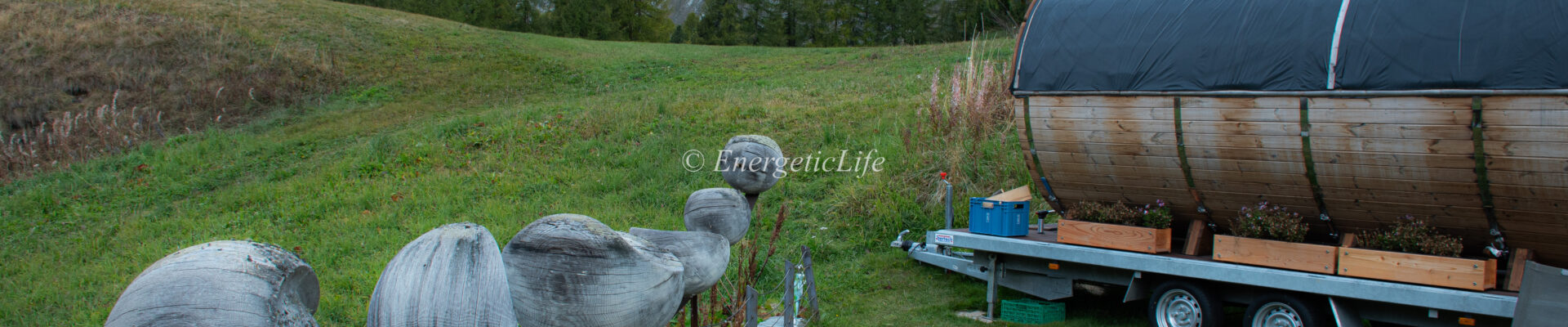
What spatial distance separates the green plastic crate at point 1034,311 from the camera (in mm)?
6723

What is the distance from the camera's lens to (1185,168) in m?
5.87

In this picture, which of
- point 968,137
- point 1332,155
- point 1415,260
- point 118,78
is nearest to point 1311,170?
point 1332,155

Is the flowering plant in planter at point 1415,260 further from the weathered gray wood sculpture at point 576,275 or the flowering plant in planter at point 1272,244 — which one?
the weathered gray wood sculpture at point 576,275

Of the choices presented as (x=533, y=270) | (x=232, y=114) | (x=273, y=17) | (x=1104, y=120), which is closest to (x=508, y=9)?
(x=273, y=17)

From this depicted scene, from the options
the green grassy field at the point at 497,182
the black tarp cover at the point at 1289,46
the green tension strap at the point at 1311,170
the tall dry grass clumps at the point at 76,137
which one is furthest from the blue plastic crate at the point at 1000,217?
the tall dry grass clumps at the point at 76,137

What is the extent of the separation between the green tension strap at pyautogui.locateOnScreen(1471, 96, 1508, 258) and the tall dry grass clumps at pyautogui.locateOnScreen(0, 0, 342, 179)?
19345mm

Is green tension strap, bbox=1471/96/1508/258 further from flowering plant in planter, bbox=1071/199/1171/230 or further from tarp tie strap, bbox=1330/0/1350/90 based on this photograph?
flowering plant in planter, bbox=1071/199/1171/230

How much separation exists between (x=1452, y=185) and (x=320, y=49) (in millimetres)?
25182

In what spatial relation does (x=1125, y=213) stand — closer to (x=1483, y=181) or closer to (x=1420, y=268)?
(x=1420, y=268)

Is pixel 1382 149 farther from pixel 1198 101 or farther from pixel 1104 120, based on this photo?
pixel 1104 120

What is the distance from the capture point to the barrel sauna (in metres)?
4.55

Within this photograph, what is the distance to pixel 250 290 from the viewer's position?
152 cm

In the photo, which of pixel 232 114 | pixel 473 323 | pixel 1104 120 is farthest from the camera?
pixel 232 114

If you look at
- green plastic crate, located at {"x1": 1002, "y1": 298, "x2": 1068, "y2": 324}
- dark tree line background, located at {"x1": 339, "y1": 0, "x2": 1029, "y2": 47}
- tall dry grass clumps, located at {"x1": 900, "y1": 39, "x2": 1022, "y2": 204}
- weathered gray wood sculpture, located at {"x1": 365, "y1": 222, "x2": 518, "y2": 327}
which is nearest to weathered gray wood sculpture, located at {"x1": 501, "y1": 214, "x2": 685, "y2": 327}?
weathered gray wood sculpture, located at {"x1": 365, "y1": 222, "x2": 518, "y2": 327}
